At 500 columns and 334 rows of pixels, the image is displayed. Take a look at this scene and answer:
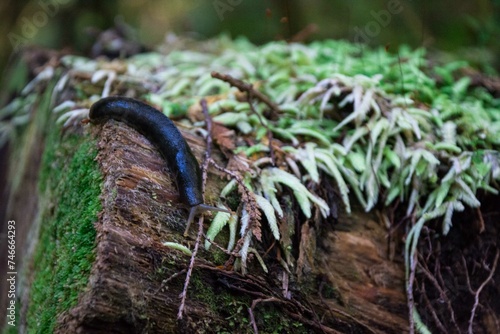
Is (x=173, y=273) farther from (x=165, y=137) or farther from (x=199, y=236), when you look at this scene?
(x=165, y=137)

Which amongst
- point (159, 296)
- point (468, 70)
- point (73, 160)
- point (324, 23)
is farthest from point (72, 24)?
point (159, 296)

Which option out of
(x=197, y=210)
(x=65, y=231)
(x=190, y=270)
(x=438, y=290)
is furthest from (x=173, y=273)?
(x=438, y=290)

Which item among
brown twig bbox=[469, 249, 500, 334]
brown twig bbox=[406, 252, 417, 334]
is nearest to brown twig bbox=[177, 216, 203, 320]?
brown twig bbox=[406, 252, 417, 334]

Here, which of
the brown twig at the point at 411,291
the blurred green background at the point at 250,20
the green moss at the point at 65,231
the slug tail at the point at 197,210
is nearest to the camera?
the green moss at the point at 65,231

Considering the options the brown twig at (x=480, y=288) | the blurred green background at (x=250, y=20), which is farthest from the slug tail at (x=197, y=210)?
the blurred green background at (x=250, y=20)

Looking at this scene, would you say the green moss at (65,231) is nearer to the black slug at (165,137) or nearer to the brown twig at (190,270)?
the black slug at (165,137)

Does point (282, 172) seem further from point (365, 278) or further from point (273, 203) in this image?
point (365, 278)

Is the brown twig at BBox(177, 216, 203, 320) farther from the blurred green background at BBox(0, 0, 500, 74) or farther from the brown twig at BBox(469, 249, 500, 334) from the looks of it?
the blurred green background at BBox(0, 0, 500, 74)
